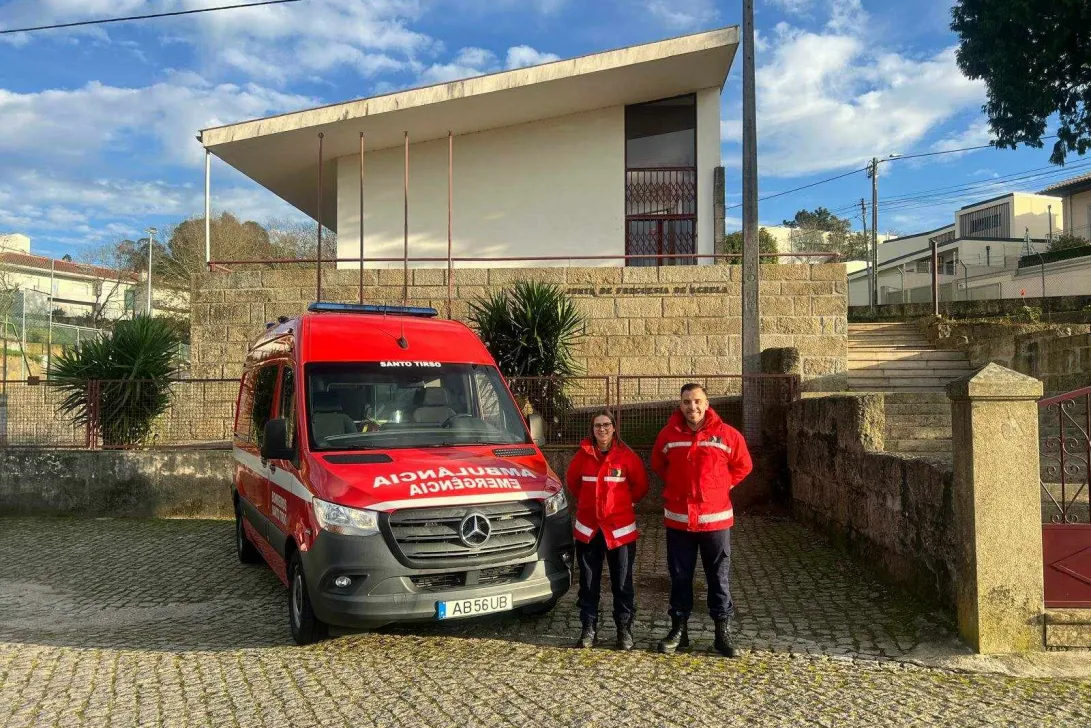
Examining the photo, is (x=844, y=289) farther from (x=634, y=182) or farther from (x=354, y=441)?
(x=354, y=441)

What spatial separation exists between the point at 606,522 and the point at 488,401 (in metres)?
1.60

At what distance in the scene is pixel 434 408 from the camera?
19.5 ft

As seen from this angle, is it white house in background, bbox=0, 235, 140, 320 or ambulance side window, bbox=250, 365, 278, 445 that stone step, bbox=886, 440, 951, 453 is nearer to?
ambulance side window, bbox=250, 365, 278, 445

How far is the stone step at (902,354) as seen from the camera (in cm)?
1500

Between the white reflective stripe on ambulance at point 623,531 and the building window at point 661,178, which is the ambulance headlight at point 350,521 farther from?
the building window at point 661,178

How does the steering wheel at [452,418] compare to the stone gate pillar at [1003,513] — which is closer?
the stone gate pillar at [1003,513]

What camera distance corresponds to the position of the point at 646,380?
36.6 feet

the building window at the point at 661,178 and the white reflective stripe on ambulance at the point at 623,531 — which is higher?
the building window at the point at 661,178

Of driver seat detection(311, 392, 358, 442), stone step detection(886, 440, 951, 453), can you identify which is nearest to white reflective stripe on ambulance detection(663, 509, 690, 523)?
driver seat detection(311, 392, 358, 442)

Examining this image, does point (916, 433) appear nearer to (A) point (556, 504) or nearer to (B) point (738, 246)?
(A) point (556, 504)

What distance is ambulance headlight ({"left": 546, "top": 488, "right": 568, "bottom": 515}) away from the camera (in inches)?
205

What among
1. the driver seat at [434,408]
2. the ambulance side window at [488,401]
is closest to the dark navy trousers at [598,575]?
the ambulance side window at [488,401]

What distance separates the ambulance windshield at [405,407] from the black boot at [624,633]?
1529 mm

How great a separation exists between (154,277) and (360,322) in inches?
1689
